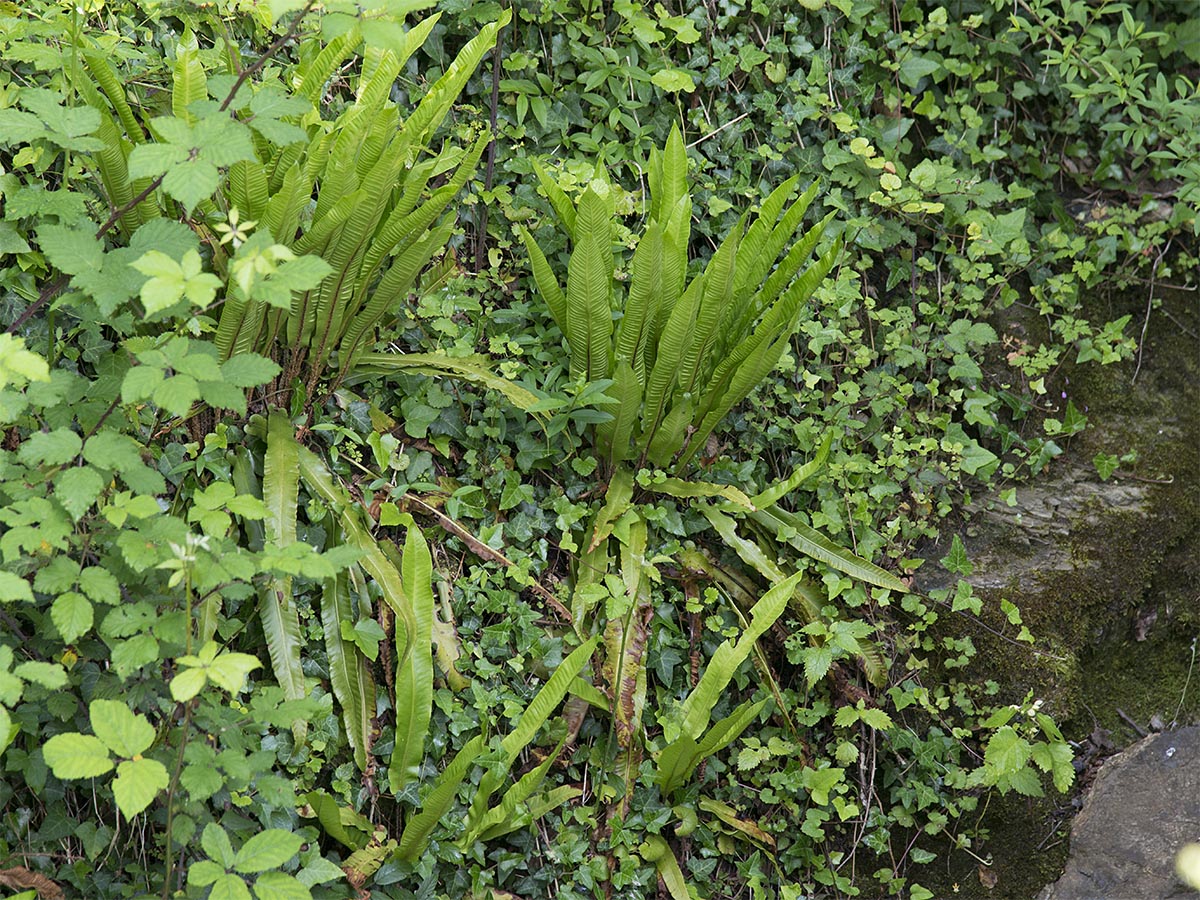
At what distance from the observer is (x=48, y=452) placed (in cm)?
167

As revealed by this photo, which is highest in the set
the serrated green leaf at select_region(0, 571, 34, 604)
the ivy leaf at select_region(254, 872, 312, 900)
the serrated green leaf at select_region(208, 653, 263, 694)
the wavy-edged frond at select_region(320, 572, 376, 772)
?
the serrated green leaf at select_region(0, 571, 34, 604)

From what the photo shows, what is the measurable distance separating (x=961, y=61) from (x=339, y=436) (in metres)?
2.58

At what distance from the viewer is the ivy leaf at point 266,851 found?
1655 millimetres

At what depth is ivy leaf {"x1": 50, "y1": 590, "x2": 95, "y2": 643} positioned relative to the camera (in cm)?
165

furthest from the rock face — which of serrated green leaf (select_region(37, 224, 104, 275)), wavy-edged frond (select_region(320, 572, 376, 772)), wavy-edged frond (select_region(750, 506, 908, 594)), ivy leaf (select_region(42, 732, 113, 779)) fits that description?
serrated green leaf (select_region(37, 224, 104, 275))

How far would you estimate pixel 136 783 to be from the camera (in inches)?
59.8

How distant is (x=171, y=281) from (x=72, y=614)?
1.88 ft

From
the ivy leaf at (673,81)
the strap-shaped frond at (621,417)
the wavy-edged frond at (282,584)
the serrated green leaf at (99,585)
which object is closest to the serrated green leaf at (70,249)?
the serrated green leaf at (99,585)

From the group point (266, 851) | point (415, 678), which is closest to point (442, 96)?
point (415, 678)

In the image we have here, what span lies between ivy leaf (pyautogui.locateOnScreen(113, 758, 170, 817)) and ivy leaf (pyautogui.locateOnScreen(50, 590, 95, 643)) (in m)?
0.24

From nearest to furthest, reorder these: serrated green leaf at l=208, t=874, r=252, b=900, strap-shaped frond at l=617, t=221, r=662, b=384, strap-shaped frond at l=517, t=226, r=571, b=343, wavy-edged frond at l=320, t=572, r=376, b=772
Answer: serrated green leaf at l=208, t=874, r=252, b=900 < wavy-edged frond at l=320, t=572, r=376, b=772 < strap-shaped frond at l=617, t=221, r=662, b=384 < strap-shaped frond at l=517, t=226, r=571, b=343

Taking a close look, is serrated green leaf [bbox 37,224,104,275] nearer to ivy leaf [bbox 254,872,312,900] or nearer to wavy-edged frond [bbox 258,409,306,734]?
wavy-edged frond [bbox 258,409,306,734]

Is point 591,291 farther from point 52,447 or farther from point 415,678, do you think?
point 52,447

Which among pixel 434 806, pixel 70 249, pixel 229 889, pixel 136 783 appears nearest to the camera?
pixel 136 783
